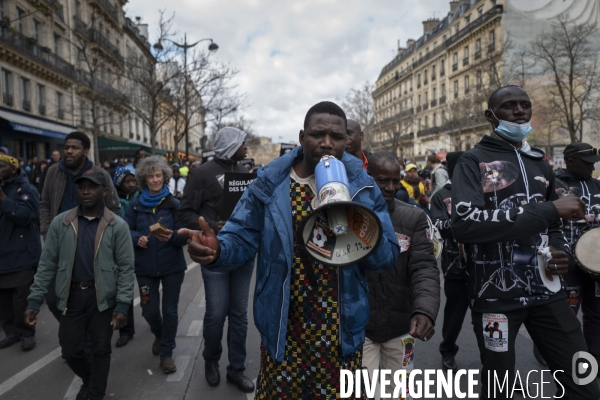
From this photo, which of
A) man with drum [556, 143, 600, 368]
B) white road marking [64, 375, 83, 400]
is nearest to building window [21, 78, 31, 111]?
white road marking [64, 375, 83, 400]

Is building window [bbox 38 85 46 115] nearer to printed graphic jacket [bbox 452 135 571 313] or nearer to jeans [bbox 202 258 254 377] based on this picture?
jeans [bbox 202 258 254 377]

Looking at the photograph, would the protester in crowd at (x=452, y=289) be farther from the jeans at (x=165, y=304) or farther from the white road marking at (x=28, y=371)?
the white road marking at (x=28, y=371)

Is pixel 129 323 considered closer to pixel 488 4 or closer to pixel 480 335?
pixel 480 335

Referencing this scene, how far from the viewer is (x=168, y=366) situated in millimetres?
4074

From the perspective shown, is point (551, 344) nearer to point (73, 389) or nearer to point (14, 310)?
point (73, 389)

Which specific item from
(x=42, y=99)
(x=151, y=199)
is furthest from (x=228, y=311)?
(x=42, y=99)

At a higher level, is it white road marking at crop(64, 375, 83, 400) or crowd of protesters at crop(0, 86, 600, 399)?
crowd of protesters at crop(0, 86, 600, 399)

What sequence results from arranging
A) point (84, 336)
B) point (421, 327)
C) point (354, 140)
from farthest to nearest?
point (354, 140) → point (84, 336) → point (421, 327)

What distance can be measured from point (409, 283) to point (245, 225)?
1.25 metres

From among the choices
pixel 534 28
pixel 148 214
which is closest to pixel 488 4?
pixel 534 28

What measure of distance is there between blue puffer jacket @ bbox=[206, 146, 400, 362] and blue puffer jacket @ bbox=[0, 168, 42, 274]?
351 centimetres

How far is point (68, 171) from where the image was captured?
14.3 ft

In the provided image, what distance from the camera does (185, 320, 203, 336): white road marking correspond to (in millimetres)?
5141

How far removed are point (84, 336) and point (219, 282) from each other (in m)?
1.09
